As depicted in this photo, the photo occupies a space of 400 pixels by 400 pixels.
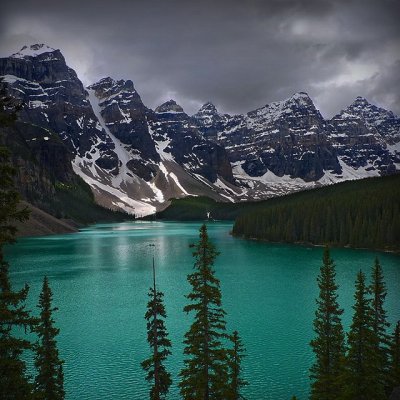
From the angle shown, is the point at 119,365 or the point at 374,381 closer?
the point at 374,381

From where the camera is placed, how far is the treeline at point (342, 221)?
461 feet

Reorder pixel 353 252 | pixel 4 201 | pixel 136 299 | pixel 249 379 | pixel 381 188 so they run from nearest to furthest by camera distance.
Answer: pixel 4 201 → pixel 249 379 → pixel 136 299 → pixel 353 252 → pixel 381 188

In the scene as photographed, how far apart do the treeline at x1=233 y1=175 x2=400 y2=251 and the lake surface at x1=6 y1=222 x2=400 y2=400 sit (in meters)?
11.9

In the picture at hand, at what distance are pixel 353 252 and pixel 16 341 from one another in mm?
127992

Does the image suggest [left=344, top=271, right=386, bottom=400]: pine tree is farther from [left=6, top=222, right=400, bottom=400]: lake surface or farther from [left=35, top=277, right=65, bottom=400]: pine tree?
[left=35, top=277, right=65, bottom=400]: pine tree

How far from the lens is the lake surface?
39000 millimetres

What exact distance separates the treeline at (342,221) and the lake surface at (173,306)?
11.9 meters

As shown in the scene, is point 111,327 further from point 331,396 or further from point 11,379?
point 11,379

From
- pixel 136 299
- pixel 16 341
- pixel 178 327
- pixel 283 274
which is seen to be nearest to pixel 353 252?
pixel 283 274

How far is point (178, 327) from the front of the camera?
53625mm

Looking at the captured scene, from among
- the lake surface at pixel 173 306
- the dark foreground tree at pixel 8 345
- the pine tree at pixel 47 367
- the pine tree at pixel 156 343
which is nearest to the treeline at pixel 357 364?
the lake surface at pixel 173 306

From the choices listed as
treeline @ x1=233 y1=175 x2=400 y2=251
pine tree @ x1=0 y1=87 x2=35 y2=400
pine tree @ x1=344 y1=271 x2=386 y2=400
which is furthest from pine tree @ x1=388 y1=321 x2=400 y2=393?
treeline @ x1=233 y1=175 x2=400 y2=251

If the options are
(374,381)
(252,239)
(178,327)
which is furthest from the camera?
(252,239)

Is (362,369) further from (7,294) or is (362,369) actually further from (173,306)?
(173,306)
